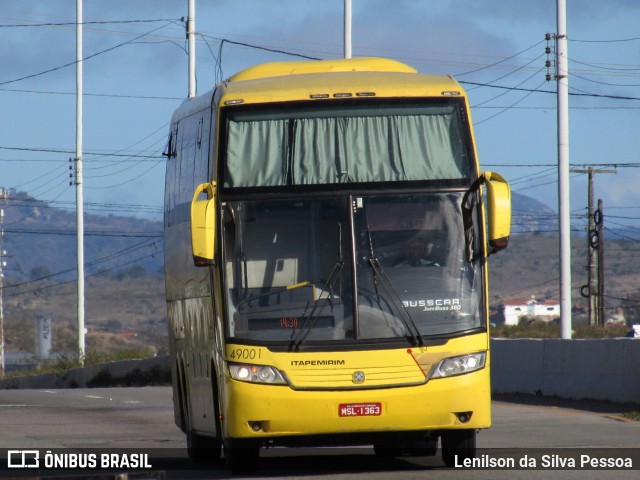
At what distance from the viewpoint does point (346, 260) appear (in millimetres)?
12758

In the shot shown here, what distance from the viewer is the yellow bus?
40.9 ft

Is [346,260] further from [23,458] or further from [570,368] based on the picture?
[570,368]

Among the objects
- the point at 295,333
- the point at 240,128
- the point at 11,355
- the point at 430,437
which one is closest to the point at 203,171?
the point at 240,128

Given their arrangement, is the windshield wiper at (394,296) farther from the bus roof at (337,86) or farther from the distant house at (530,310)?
the distant house at (530,310)

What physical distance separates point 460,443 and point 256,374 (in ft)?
6.88

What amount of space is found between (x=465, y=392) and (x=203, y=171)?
353 centimetres

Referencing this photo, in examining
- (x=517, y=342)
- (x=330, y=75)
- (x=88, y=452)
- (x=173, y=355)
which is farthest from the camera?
(x=517, y=342)

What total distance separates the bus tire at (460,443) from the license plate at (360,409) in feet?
3.22

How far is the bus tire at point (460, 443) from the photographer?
13094mm

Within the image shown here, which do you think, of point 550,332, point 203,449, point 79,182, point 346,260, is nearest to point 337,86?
point 346,260

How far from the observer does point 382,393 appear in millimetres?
12422

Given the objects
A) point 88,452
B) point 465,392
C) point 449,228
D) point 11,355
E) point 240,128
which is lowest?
point 11,355

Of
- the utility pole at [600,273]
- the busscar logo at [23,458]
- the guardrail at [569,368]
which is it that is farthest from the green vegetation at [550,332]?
the busscar logo at [23,458]

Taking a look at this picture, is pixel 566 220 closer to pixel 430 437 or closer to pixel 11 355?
pixel 430 437
